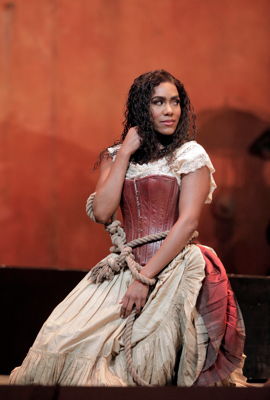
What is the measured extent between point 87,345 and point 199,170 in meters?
0.69

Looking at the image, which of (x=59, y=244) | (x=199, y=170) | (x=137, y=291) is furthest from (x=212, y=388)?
(x=59, y=244)

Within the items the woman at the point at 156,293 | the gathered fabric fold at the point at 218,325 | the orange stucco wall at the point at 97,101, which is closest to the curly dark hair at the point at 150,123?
the woman at the point at 156,293

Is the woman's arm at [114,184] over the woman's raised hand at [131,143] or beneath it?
beneath

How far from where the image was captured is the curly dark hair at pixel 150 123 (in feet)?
8.51

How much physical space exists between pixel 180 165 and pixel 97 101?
2392mm

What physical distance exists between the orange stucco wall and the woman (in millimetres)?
2136

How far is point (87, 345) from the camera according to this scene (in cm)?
238

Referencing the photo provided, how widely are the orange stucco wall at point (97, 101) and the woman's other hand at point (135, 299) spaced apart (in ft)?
7.86

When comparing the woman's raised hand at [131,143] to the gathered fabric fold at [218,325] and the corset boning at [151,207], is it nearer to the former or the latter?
the corset boning at [151,207]

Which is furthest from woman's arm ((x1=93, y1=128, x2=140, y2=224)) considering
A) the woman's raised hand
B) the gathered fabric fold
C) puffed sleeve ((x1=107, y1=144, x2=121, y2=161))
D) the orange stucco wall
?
the orange stucco wall

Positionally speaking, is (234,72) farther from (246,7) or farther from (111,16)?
(111,16)

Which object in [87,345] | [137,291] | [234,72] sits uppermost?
[234,72]

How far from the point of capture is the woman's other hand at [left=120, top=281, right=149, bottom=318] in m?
2.40

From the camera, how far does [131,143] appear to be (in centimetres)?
259
